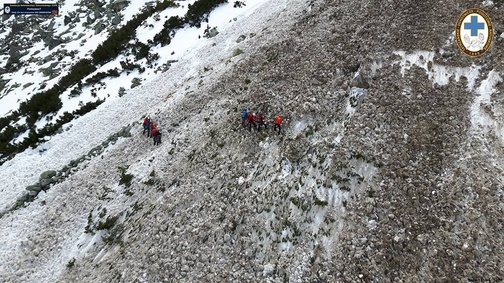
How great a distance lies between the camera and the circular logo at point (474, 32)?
20141 mm

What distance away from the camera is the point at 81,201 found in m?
21.8

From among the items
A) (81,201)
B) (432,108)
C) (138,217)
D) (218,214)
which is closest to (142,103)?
(81,201)

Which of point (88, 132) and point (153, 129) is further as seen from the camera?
point (88, 132)

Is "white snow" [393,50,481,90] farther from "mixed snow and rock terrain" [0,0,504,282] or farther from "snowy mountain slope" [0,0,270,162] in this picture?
"snowy mountain slope" [0,0,270,162]

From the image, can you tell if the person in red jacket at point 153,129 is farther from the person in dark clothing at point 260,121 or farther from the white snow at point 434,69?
the white snow at point 434,69

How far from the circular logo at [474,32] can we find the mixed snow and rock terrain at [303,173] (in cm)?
50

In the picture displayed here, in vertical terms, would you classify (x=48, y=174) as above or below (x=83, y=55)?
below

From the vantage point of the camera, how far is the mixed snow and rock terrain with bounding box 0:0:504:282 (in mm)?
14500

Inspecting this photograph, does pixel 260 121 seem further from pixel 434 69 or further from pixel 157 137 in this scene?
pixel 434 69

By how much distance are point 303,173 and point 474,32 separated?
45.9 ft

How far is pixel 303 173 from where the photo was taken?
17.3 meters

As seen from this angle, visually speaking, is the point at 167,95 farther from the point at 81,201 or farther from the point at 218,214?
the point at 218,214

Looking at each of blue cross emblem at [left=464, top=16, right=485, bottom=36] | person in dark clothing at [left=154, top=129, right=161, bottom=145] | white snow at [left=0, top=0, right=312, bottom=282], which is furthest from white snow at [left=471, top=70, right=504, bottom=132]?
person in dark clothing at [left=154, top=129, right=161, bottom=145]

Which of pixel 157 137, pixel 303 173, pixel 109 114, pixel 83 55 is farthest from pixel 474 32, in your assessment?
pixel 83 55
